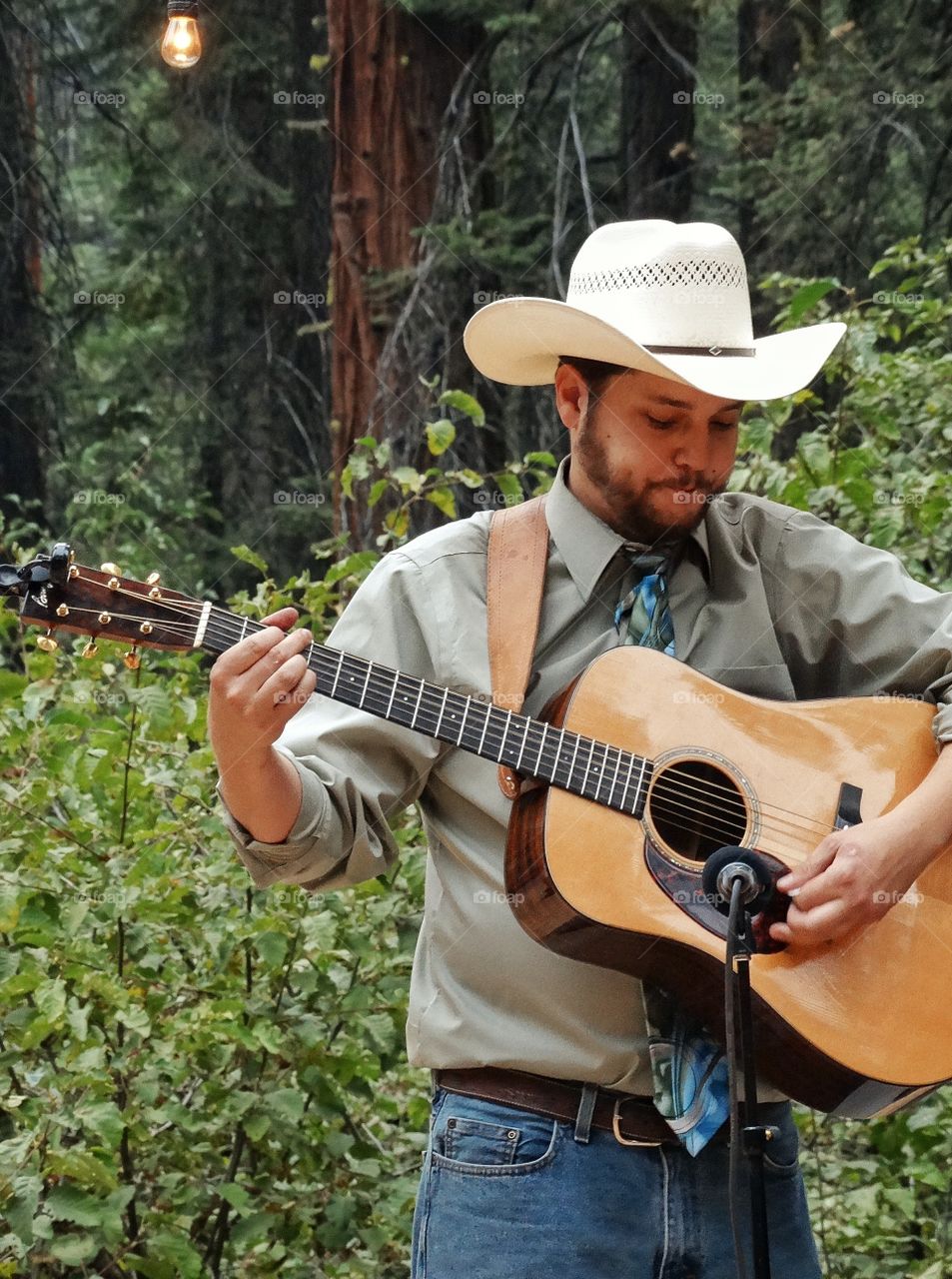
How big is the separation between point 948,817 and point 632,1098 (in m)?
0.66

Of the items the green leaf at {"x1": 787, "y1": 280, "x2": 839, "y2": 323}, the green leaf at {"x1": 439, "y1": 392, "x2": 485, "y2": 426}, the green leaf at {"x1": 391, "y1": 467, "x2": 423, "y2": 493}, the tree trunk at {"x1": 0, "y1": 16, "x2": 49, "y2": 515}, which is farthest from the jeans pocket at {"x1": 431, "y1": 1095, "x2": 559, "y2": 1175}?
the tree trunk at {"x1": 0, "y1": 16, "x2": 49, "y2": 515}

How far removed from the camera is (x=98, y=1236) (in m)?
3.33

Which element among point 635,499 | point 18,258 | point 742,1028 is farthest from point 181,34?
point 18,258

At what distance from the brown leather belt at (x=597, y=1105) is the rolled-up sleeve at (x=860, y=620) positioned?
0.79m

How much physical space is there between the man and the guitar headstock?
0.48 feet

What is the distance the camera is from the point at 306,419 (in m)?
13.8

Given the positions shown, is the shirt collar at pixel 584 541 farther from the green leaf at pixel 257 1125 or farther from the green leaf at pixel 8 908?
the green leaf at pixel 257 1125

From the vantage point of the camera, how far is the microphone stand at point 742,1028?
2008 mm

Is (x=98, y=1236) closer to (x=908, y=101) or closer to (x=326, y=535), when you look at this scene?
(x=908, y=101)

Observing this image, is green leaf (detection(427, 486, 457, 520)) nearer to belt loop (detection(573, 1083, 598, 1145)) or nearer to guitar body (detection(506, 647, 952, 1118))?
guitar body (detection(506, 647, 952, 1118))

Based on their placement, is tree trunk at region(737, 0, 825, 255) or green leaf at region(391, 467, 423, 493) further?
tree trunk at region(737, 0, 825, 255)

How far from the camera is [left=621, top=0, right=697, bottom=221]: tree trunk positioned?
10688mm

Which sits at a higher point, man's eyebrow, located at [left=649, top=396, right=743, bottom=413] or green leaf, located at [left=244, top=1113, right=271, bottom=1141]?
man's eyebrow, located at [left=649, top=396, right=743, bottom=413]

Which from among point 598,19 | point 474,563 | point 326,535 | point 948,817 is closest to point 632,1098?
point 948,817
